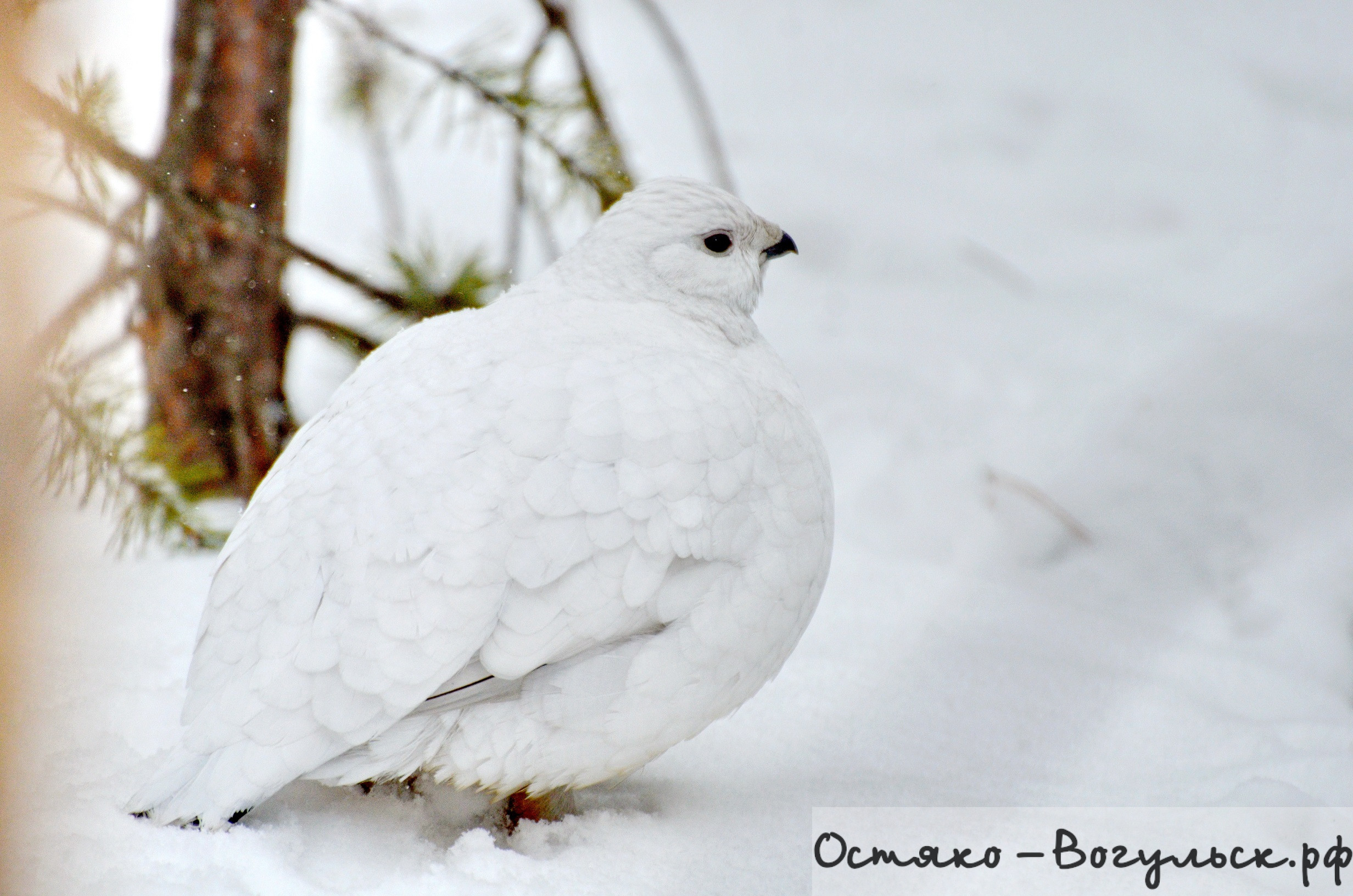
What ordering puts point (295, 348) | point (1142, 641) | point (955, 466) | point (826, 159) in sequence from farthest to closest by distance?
point (826, 159) < point (295, 348) < point (955, 466) < point (1142, 641)

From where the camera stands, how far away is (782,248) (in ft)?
6.90

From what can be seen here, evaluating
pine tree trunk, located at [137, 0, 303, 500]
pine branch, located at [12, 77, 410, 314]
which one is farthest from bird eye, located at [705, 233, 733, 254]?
pine tree trunk, located at [137, 0, 303, 500]

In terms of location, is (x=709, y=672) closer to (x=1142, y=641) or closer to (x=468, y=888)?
(x=468, y=888)

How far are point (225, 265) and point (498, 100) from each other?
2.47 ft

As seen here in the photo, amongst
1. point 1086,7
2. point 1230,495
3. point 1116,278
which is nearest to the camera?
point 1230,495

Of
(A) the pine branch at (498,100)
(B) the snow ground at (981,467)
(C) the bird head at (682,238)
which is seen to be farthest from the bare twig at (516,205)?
(B) the snow ground at (981,467)

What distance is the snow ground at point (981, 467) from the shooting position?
1.56 meters

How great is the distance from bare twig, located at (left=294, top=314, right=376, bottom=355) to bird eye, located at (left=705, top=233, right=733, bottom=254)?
960 millimetres

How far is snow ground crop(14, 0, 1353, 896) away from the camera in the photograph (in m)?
1.56

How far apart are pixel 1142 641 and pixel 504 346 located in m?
1.71

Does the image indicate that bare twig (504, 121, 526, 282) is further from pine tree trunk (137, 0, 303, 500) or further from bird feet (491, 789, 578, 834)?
bird feet (491, 789, 578, 834)

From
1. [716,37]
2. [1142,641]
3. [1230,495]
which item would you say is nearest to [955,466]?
[1230,495]

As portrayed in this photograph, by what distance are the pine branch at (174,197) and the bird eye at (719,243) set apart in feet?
2.81

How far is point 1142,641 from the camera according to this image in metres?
2.59
